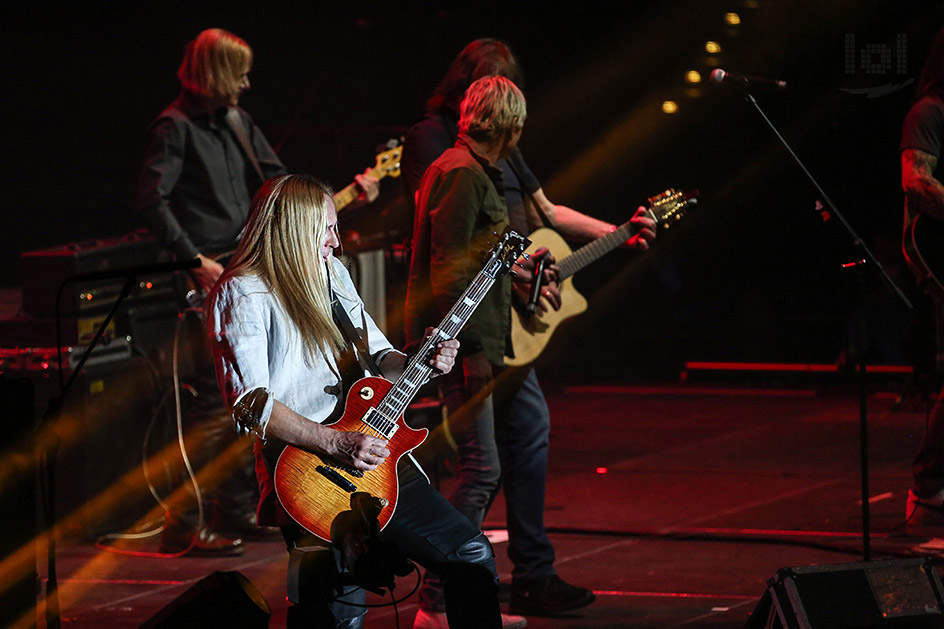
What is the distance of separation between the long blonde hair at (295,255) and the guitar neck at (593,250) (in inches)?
77.5

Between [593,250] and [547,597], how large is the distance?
61.1 inches

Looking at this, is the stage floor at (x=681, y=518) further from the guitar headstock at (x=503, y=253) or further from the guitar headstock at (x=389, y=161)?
the guitar headstock at (x=389, y=161)

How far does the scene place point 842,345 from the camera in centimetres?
1070

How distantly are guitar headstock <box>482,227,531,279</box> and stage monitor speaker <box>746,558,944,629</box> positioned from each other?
1306 millimetres

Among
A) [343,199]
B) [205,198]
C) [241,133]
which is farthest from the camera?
[343,199]

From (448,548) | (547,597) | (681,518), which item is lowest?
(681,518)

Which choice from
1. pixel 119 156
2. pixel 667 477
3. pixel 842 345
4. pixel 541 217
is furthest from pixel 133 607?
pixel 842 345

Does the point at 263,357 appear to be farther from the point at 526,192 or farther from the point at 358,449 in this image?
the point at 526,192

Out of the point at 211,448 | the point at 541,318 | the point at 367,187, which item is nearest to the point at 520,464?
the point at 541,318

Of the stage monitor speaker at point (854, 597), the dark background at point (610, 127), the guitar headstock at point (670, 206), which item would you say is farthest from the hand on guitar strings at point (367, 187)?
the stage monitor speaker at point (854, 597)

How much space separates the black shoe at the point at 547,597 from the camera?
4.91 m

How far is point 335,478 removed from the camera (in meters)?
3.46

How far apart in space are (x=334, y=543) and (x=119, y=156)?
659 centimetres

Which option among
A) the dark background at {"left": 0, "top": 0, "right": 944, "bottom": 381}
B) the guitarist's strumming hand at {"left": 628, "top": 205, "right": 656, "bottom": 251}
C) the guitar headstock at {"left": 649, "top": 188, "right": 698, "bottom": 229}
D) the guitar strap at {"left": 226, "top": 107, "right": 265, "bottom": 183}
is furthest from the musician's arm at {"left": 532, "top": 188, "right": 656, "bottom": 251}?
the dark background at {"left": 0, "top": 0, "right": 944, "bottom": 381}
